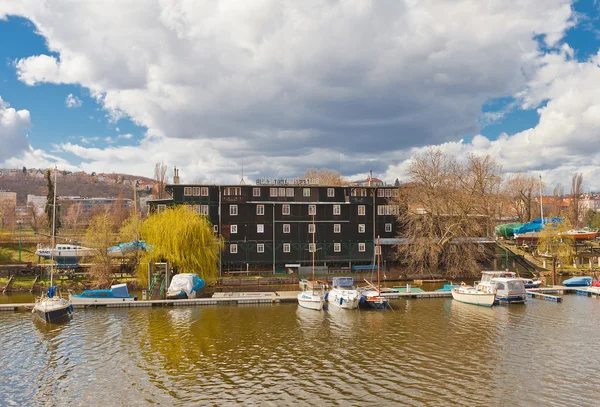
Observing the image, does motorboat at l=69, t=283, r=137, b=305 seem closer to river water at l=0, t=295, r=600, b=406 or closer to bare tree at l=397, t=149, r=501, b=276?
river water at l=0, t=295, r=600, b=406

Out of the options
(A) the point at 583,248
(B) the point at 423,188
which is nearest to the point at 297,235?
(B) the point at 423,188

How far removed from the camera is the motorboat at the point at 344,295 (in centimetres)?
4175

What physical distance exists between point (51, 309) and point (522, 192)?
102548 millimetres

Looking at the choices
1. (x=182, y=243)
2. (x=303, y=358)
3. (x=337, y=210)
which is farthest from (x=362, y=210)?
(x=303, y=358)

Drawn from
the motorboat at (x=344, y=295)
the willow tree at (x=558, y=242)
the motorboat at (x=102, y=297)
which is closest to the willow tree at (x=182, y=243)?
the motorboat at (x=102, y=297)

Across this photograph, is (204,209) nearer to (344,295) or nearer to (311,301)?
(311,301)

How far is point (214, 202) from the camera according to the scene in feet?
212

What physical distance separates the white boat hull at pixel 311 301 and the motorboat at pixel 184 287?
39.9ft

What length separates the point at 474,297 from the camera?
44469 millimetres

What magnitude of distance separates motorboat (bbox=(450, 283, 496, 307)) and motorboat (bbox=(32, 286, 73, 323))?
3758 cm

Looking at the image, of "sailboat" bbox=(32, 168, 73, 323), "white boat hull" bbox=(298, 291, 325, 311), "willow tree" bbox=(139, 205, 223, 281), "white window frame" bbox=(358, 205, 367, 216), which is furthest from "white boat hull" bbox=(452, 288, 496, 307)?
"sailboat" bbox=(32, 168, 73, 323)

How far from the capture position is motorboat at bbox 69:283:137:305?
42938mm

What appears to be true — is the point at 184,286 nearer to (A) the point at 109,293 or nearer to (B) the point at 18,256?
(A) the point at 109,293

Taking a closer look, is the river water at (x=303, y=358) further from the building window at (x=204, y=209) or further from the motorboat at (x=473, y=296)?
the building window at (x=204, y=209)
